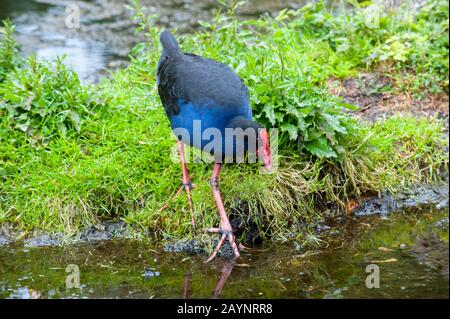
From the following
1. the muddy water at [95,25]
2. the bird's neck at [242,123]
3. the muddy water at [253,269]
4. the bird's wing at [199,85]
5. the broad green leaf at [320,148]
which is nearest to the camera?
the muddy water at [253,269]

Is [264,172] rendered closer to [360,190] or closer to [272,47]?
[360,190]

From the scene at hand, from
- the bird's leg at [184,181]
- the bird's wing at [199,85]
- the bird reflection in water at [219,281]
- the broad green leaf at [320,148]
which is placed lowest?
the bird reflection in water at [219,281]

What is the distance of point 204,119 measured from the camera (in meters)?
4.74

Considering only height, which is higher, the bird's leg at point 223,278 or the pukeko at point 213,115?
the pukeko at point 213,115

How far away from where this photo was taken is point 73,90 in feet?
19.0

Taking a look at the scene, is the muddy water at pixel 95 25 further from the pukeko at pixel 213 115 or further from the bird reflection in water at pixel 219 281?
the bird reflection in water at pixel 219 281

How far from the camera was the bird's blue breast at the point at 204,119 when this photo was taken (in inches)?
185

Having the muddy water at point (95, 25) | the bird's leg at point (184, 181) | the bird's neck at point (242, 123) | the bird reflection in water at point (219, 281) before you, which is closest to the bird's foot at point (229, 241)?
the bird reflection in water at point (219, 281)

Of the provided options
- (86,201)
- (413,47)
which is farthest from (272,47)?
(86,201)

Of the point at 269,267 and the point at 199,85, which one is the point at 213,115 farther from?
the point at 269,267

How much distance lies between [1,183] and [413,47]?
3.92 metres

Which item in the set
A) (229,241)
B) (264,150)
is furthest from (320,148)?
(229,241)

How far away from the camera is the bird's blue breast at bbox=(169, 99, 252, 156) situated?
4.69m

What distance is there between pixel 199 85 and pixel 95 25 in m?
4.19
